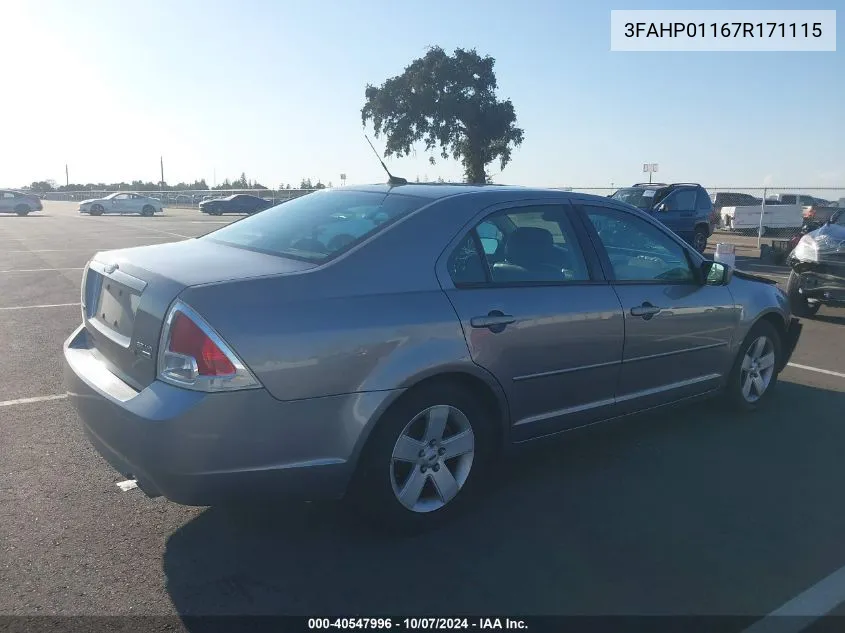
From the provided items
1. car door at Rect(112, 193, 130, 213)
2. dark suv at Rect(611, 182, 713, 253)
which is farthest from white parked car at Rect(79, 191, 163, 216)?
dark suv at Rect(611, 182, 713, 253)

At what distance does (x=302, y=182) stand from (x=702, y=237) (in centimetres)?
4433

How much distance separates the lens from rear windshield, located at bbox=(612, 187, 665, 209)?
56.0ft

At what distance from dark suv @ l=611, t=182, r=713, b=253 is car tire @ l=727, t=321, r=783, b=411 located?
1125 centimetres

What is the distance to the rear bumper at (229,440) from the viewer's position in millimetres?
2840

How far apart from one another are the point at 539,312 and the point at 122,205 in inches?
1768

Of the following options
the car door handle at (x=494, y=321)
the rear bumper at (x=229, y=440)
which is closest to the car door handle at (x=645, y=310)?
the car door handle at (x=494, y=321)

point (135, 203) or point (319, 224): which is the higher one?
point (135, 203)

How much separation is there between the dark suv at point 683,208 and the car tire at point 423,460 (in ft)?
45.6

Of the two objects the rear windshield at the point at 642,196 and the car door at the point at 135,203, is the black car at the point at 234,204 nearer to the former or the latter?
the car door at the point at 135,203

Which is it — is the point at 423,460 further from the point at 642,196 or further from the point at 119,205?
the point at 119,205

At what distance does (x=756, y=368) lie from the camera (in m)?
5.46

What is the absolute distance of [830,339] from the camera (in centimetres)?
814

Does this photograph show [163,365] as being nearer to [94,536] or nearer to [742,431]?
[94,536]

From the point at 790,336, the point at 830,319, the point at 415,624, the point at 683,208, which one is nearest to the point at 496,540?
the point at 415,624
